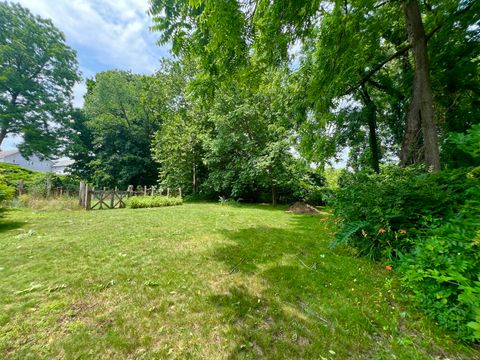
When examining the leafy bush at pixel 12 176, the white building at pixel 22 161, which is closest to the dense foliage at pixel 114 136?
the leafy bush at pixel 12 176

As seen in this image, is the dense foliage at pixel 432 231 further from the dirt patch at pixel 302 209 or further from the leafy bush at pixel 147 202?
the leafy bush at pixel 147 202

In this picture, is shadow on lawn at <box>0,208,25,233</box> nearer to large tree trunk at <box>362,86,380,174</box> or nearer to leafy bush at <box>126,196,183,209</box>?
leafy bush at <box>126,196,183,209</box>

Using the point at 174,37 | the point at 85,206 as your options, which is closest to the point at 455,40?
the point at 174,37

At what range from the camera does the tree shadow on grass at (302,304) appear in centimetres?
188

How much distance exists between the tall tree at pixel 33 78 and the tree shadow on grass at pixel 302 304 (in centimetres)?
2582

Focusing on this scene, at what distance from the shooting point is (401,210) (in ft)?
11.3

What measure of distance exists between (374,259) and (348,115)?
807 centimetres

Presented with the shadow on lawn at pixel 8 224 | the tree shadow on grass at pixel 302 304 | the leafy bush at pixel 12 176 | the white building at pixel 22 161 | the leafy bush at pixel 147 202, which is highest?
the white building at pixel 22 161

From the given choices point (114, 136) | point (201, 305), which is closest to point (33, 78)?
point (114, 136)

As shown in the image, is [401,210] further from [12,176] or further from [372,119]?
[12,176]

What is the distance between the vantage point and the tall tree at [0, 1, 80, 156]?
60.1 ft

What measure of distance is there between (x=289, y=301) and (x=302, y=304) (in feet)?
0.51

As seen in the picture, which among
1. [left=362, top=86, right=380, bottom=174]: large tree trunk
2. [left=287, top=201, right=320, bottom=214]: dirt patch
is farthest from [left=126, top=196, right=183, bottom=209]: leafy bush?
[left=362, top=86, right=380, bottom=174]: large tree trunk

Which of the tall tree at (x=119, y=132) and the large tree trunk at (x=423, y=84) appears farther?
the tall tree at (x=119, y=132)
